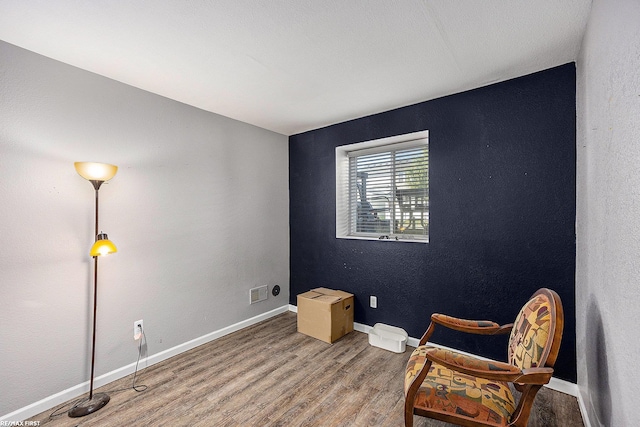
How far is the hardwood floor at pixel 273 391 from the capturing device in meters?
1.81

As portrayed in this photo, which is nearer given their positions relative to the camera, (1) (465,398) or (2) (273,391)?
(1) (465,398)

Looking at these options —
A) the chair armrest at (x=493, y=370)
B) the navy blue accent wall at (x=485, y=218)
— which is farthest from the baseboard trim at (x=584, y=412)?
the chair armrest at (x=493, y=370)

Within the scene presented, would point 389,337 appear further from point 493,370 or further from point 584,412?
point 493,370

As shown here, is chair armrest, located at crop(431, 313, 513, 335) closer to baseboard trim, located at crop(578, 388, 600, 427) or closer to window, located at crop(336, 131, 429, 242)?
baseboard trim, located at crop(578, 388, 600, 427)

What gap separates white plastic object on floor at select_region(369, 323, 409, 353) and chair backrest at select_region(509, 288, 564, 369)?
1.20 meters

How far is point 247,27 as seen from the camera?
65.1 inches

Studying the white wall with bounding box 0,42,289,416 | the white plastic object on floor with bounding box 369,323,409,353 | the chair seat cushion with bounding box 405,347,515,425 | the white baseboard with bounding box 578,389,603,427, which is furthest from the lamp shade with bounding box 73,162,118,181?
the white baseboard with bounding box 578,389,603,427

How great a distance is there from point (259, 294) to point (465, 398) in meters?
2.56

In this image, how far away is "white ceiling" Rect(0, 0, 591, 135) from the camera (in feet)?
4.93

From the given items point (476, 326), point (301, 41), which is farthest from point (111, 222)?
point (476, 326)

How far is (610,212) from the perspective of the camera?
123 centimetres

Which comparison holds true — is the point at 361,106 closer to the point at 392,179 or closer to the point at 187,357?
the point at 392,179

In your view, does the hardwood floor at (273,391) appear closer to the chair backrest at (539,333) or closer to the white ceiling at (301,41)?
the chair backrest at (539,333)

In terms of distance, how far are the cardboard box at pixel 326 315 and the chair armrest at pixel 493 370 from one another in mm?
1589
